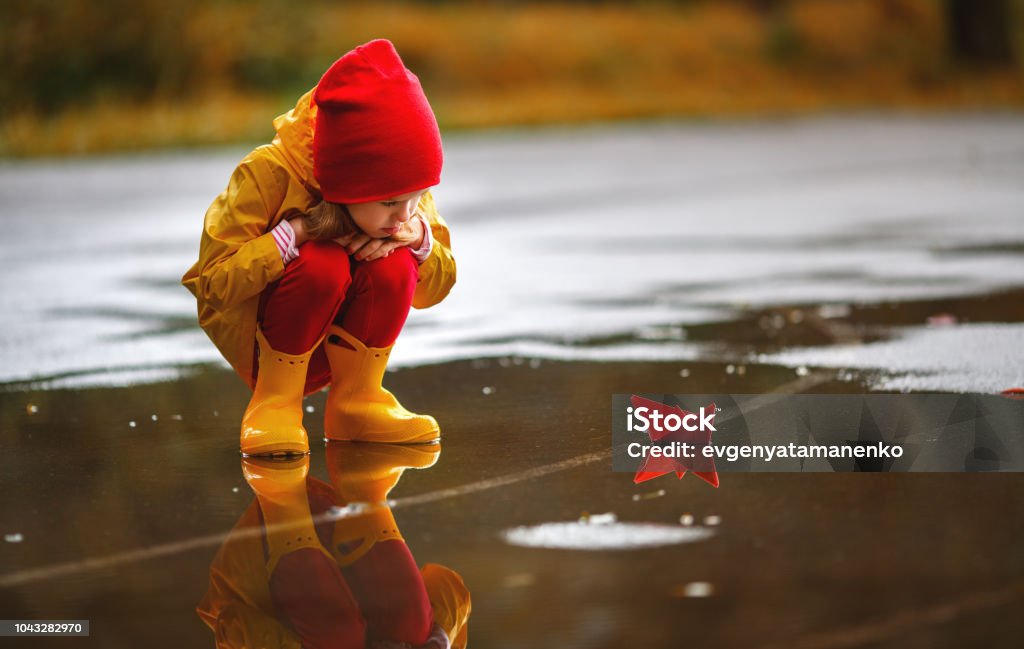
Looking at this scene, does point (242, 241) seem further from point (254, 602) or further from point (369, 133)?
point (254, 602)

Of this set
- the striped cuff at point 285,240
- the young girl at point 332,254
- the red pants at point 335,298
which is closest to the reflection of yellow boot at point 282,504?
the young girl at point 332,254

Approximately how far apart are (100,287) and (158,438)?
382cm

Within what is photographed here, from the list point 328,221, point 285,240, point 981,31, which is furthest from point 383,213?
point 981,31

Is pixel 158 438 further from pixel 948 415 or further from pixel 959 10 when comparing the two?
pixel 959 10

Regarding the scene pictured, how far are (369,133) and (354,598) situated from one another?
4.29ft

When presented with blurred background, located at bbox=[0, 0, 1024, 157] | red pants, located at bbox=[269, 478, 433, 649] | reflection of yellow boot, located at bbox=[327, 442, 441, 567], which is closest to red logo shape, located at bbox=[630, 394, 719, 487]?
reflection of yellow boot, located at bbox=[327, 442, 441, 567]

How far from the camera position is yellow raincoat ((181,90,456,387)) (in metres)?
4.01

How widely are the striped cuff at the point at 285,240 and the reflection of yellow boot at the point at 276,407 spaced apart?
1.06ft

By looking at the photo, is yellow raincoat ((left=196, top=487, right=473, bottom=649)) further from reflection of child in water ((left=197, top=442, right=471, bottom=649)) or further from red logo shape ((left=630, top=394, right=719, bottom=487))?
red logo shape ((left=630, top=394, right=719, bottom=487))

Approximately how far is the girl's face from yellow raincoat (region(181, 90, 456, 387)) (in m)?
0.15

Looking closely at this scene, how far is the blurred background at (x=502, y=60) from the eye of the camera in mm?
20266

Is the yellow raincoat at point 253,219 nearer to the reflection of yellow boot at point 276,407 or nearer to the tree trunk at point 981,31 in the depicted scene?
the reflection of yellow boot at point 276,407

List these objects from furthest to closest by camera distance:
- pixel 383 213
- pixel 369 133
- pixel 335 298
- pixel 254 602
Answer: pixel 335 298, pixel 383 213, pixel 369 133, pixel 254 602

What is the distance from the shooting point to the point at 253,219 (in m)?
4.05
